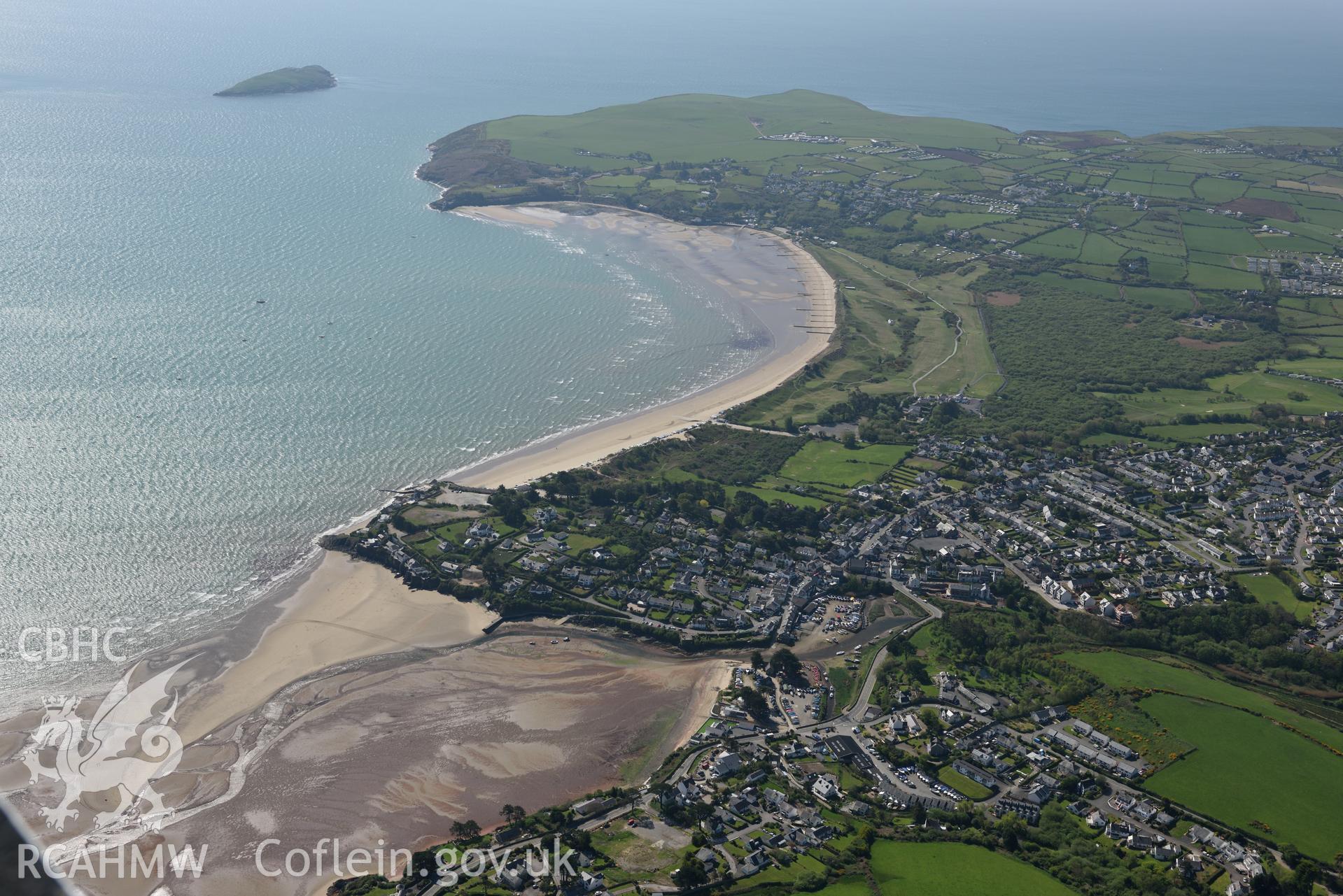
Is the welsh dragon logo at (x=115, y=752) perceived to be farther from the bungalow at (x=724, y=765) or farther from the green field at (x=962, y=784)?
the green field at (x=962, y=784)

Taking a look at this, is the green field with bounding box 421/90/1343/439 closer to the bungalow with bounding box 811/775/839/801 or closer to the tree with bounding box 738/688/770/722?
the tree with bounding box 738/688/770/722

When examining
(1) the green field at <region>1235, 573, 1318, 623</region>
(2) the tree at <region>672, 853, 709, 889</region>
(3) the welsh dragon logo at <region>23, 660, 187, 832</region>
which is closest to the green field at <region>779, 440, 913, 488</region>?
(1) the green field at <region>1235, 573, 1318, 623</region>

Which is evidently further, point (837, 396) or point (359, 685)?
point (837, 396)

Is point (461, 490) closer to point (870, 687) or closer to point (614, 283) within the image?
point (870, 687)

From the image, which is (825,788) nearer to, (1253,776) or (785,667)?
(785,667)

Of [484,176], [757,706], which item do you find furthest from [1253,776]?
[484,176]

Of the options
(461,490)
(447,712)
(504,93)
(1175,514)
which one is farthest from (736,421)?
(504,93)
